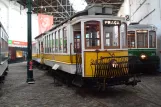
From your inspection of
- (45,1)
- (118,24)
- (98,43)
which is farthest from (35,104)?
(45,1)

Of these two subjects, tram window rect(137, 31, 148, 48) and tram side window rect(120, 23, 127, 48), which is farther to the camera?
tram window rect(137, 31, 148, 48)

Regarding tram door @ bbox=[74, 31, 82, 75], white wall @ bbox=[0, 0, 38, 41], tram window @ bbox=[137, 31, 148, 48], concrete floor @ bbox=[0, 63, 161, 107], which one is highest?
white wall @ bbox=[0, 0, 38, 41]

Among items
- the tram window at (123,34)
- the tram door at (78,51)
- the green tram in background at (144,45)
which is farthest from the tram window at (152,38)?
the tram door at (78,51)

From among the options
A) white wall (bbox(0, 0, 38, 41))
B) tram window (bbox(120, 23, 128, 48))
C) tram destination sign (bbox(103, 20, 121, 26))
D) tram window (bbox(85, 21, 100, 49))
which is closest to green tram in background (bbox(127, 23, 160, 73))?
tram window (bbox(120, 23, 128, 48))

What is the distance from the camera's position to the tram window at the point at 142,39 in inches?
635

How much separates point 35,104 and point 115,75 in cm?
287

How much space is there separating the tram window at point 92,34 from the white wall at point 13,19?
22.6m

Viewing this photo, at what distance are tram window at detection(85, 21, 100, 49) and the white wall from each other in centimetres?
2255

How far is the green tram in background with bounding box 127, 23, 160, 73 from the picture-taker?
51.7 feet

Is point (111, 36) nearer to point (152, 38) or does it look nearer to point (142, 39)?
point (142, 39)

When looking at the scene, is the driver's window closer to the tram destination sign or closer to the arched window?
the arched window

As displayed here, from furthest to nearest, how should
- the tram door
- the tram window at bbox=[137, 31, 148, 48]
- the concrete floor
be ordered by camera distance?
the tram window at bbox=[137, 31, 148, 48] < the tram door < the concrete floor

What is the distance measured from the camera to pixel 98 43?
9.95 m

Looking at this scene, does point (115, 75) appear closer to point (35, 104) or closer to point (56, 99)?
point (56, 99)
